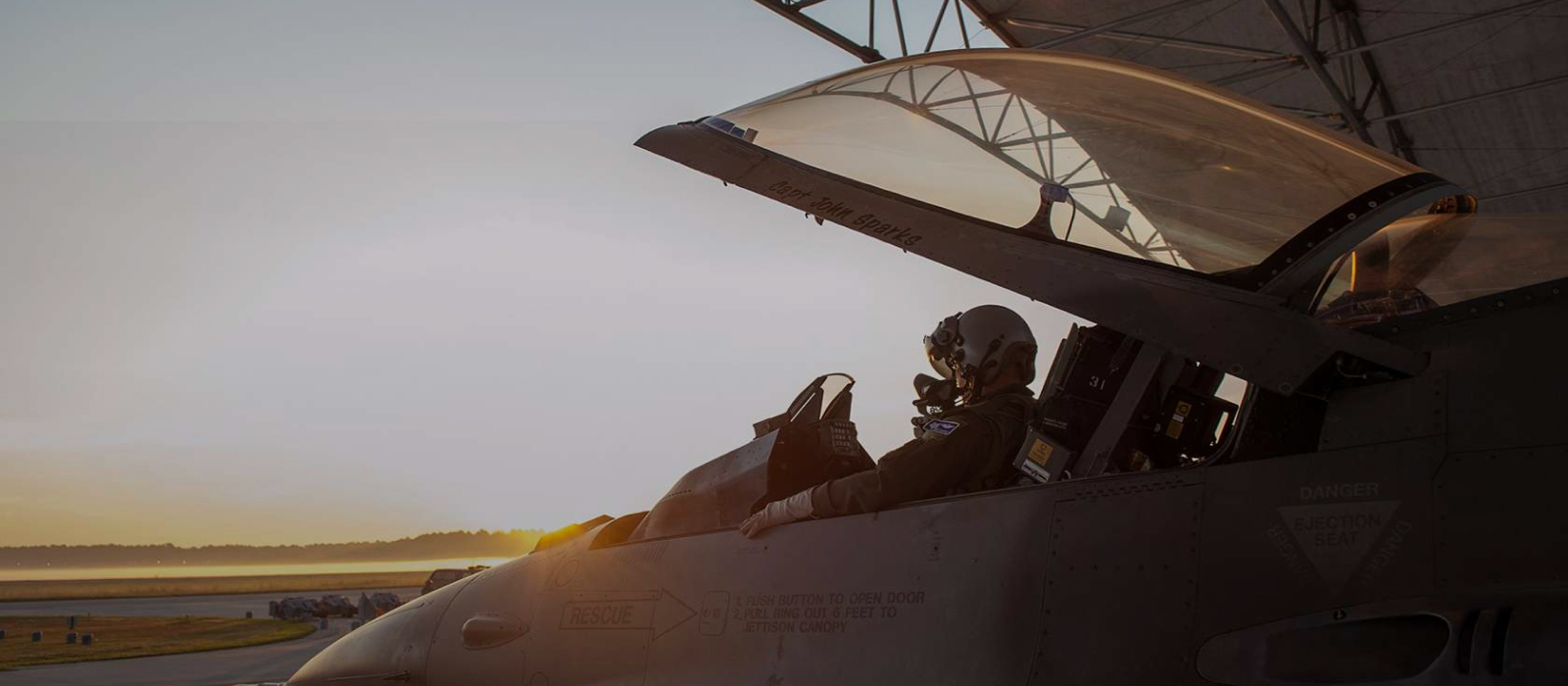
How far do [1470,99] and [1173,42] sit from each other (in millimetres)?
4189

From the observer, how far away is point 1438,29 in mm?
13797

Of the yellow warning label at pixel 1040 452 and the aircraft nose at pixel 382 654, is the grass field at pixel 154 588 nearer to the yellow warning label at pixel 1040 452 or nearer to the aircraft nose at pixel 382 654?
the aircraft nose at pixel 382 654

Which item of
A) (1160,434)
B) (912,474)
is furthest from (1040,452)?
(912,474)

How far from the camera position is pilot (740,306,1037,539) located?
15.1 ft

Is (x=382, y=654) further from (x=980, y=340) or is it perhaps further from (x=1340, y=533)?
(x=1340, y=533)

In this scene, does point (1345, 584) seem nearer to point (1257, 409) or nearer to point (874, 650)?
point (1257, 409)

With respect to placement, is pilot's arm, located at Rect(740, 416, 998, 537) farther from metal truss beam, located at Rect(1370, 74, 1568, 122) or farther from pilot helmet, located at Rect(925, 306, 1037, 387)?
metal truss beam, located at Rect(1370, 74, 1568, 122)

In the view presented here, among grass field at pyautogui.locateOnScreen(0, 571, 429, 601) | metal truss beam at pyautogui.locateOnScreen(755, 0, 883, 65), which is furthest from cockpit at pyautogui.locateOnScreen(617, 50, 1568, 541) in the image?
grass field at pyautogui.locateOnScreen(0, 571, 429, 601)

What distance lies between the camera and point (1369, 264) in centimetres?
377

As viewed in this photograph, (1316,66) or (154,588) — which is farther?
(154,588)

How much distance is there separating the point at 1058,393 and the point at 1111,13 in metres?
12.4

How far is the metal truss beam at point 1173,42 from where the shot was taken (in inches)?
580

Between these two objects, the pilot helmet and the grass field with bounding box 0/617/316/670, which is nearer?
the pilot helmet

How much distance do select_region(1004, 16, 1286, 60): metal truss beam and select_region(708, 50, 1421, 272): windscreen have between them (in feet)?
35.9
